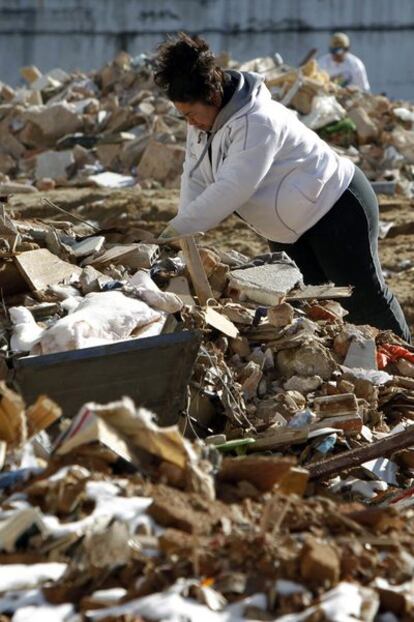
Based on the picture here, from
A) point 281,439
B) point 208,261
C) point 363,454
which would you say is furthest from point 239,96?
point 363,454

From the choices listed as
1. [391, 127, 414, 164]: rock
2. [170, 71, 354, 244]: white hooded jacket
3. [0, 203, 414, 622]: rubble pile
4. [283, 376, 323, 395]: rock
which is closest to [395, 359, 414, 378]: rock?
[0, 203, 414, 622]: rubble pile

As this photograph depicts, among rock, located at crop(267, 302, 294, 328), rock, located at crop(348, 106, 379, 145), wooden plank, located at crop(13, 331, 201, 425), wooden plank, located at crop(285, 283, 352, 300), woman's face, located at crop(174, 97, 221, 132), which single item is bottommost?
rock, located at crop(348, 106, 379, 145)

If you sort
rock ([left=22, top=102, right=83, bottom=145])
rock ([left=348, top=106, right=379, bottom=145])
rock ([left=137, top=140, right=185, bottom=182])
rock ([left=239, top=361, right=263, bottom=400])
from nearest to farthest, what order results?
1. rock ([left=239, top=361, right=263, bottom=400])
2. rock ([left=137, top=140, right=185, bottom=182])
3. rock ([left=348, top=106, right=379, bottom=145])
4. rock ([left=22, top=102, right=83, bottom=145])

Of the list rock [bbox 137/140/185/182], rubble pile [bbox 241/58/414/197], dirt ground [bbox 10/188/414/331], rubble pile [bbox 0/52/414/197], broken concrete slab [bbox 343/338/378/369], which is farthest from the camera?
rubble pile [bbox 241/58/414/197]

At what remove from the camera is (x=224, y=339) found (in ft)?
15.9

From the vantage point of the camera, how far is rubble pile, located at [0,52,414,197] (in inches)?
485

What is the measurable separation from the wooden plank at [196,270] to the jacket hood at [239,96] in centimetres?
55

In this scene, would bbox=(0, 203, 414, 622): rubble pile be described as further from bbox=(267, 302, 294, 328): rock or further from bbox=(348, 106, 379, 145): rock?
bbox=(348, 106, 379, 145): rock

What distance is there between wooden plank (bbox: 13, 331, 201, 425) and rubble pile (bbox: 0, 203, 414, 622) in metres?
0.05

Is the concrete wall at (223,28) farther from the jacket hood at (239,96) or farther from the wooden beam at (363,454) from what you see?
the wooden beam at (363,454)

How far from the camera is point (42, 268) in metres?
5.03

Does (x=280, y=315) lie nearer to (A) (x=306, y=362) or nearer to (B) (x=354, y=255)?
(A) (x=306, y=362)

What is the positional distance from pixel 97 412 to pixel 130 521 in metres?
0.34

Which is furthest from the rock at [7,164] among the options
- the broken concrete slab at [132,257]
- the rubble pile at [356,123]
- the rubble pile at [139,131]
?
the broken concrete slab at [132,257]
